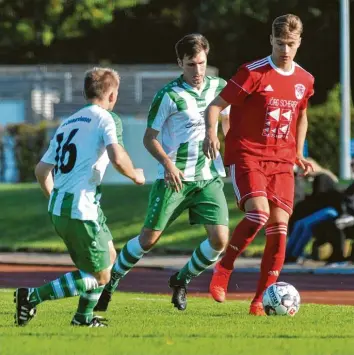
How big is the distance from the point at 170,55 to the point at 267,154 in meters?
47.4

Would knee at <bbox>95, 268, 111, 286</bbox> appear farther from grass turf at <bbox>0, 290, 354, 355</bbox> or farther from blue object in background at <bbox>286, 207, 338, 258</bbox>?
blue object in background at <bbox>286, 207, 338, 258</bbox>

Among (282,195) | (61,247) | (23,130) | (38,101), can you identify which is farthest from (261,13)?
(282,195)

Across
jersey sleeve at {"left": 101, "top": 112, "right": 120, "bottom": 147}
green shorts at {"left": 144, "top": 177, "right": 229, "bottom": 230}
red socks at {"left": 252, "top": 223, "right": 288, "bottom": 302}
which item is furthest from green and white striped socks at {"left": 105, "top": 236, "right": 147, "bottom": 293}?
jersey sleeve at {"left": 101, "top": 112, "right": 120, "bottom": 147}

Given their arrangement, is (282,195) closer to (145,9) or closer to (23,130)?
(23,130)

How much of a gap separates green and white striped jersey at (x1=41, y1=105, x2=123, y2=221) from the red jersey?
147 centimetres

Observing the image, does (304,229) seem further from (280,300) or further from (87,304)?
(87,304)

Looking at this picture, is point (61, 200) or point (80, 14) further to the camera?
point (80, 14)

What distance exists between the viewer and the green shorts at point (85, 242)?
31.6ft

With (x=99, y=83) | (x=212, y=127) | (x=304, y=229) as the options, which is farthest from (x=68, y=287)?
(x=304, y=229)

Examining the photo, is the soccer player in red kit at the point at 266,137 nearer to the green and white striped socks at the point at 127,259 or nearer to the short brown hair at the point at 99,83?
the green and white striped socks at the point at 127,259

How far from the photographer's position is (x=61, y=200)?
9727 millimetres

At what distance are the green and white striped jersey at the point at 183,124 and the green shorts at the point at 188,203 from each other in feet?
0.27

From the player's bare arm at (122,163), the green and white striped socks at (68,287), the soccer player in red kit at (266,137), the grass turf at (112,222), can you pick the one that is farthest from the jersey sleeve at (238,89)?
the grass turf at (112,222)

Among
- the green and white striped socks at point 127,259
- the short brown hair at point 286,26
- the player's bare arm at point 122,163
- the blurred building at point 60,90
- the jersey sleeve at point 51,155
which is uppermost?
the short brown hair at point 286,26
